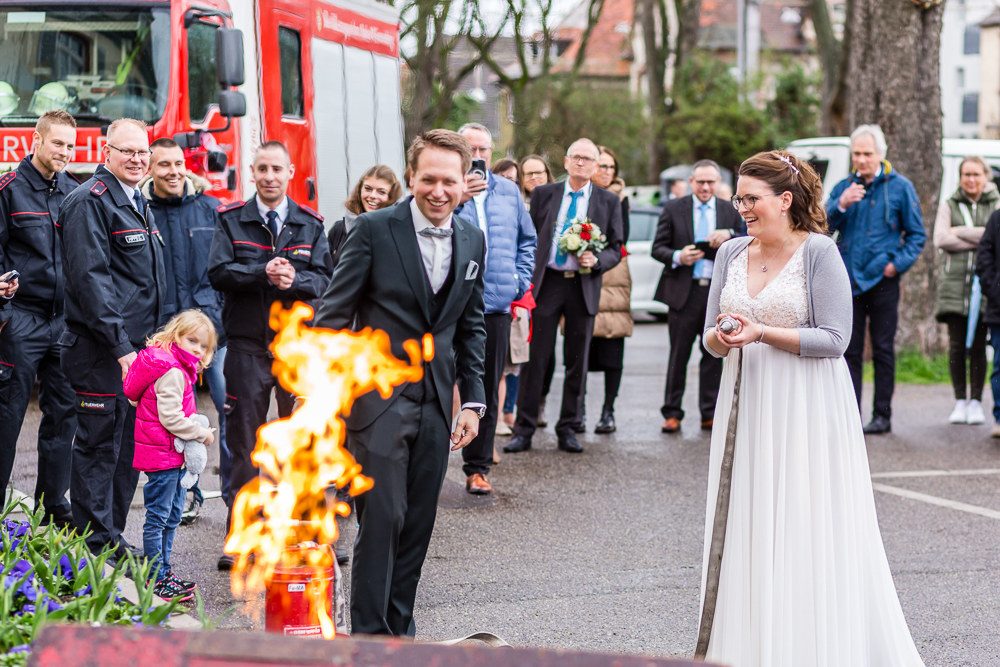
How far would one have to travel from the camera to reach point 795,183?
176 inches

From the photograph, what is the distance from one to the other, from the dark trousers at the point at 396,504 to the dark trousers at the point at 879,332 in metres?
5.84

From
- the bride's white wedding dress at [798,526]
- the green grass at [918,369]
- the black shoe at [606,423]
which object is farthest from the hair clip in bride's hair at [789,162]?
the green grass at [918,369]

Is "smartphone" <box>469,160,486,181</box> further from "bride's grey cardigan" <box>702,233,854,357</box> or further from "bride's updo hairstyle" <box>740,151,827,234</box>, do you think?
"bride's grey cardigan" <box>702,233,854,357</box>

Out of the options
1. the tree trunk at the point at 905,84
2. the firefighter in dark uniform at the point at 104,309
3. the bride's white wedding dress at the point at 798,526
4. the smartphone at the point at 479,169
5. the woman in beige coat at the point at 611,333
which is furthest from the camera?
the tree trunk at the point at 905,84

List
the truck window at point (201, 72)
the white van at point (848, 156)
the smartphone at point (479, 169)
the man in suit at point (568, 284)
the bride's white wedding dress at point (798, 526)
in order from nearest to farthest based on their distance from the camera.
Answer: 1. the bride's white wedding dress at point (798, 526)
2. the smartphone at point (479, 169)
3. the man in suit at point (568, 284)
4. the truck window at point (201, 72)
5. the white van at point (848, 156)

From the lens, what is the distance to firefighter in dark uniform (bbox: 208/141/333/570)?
19.7 ft

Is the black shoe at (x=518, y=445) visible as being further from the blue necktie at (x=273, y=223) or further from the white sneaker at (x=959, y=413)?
the white sneaker at (x=959, y=413)

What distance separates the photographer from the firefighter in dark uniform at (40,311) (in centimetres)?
601

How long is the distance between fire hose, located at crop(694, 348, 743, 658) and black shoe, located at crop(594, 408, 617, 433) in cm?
537

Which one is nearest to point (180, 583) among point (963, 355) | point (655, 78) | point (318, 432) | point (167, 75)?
point (318, 432)

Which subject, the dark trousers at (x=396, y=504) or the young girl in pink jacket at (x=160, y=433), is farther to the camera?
the young girl in pink jacket at (x=160, y=433)

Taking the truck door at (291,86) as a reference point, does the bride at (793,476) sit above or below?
below

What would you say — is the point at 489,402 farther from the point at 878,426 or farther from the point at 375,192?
the point at 878,426

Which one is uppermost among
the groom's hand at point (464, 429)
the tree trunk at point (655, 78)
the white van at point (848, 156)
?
the tree trunk at point (655, 78)
